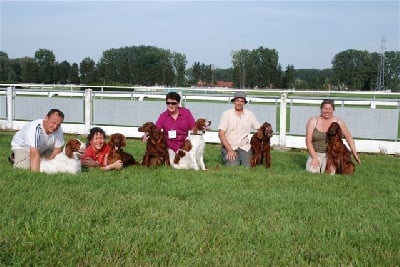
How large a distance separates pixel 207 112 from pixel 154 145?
5.86 metres

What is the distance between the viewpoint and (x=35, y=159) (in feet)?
26.7

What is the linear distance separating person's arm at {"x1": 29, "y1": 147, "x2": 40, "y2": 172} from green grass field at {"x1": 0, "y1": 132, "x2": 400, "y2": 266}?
37 centimetres

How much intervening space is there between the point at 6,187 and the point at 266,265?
4.03 m

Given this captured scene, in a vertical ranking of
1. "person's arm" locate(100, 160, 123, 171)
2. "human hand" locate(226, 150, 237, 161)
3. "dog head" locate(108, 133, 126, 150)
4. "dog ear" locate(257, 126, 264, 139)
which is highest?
"dog ear" locate(257, 126, 264, 139)

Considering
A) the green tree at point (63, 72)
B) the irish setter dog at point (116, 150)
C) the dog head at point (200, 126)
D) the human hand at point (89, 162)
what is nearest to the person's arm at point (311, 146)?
the dog head at point (200, 126)

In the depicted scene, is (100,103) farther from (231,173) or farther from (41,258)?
(41,258)

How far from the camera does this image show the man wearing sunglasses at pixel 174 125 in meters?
9.62

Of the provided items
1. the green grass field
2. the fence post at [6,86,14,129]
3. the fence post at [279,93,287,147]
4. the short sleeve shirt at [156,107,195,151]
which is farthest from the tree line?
the green grass field

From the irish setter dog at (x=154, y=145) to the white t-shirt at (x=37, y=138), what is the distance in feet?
4.95

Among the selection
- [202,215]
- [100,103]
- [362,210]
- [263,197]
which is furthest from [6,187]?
[100,103]

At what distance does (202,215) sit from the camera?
575 centimetres

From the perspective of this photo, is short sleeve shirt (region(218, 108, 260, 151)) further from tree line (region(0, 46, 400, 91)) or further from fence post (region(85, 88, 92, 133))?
tree line (region(0, 46, 400, 91))

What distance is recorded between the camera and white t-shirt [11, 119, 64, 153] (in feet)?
26.2

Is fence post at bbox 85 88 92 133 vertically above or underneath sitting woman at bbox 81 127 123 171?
above
